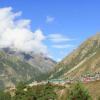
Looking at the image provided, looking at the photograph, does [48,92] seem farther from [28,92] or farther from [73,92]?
[73,92]

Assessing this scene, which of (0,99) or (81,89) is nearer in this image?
(81,89)

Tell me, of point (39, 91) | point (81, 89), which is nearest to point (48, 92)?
point (39, 91)

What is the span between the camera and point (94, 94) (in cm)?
17362

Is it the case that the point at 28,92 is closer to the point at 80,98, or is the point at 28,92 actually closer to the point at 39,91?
the point at 39,91

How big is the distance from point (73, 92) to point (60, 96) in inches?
4698

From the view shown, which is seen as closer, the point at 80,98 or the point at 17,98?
the point at 80,98

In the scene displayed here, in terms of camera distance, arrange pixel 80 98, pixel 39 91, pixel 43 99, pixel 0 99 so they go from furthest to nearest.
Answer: pixel 0 99 < pixel 39 91 < pixel 43 99 < pixel 80 98

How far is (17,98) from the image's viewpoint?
6147 inches

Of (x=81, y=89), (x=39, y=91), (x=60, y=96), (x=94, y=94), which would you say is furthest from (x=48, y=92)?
(x=81, y=89)

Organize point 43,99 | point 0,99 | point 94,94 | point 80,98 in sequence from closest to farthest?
1. point 80,98
2. point 43,99
3. point 94,94
4. point 0,99

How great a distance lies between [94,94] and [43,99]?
37975mm

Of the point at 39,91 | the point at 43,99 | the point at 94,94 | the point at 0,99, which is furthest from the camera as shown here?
the point at 0,99

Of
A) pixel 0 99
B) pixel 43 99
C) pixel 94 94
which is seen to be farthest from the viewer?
pixel 0 99

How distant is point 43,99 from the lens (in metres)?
144
